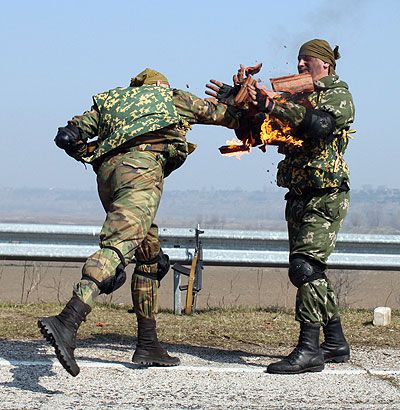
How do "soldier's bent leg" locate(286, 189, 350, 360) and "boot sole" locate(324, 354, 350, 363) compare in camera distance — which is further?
"boot sole" locate(324, 354, 350, 363)

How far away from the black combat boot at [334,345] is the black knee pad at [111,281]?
5.71 ft

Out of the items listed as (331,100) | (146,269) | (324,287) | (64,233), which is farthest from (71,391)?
(64,233)

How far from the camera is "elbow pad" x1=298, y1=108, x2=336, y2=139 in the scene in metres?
7.20

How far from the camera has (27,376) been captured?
694 centimetres

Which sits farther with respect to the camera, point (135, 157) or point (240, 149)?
point (240, 149)

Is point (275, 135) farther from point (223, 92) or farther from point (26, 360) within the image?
point (26, 360)

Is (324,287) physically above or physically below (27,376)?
above

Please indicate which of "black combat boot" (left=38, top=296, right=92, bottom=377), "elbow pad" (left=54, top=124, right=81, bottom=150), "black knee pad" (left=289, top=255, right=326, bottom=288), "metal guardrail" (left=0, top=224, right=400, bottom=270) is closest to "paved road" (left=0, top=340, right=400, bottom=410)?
"black combat boot" (left=38, top=296, right=92, bottom=377)

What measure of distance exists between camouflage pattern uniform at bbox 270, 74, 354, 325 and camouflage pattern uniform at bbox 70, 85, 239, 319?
56 centimetres

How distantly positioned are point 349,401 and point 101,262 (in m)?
1.59

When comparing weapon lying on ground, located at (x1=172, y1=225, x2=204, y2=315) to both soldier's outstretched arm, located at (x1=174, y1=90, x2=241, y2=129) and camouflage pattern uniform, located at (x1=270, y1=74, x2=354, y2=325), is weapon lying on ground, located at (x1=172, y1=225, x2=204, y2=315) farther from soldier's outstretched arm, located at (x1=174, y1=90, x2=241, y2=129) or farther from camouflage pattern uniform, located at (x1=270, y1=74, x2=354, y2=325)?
soldier's outstretched arm, located at (x1=174, y1=90, x2=241, y2=129)

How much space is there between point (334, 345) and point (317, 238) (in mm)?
842

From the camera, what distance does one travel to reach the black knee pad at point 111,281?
21.8 feet

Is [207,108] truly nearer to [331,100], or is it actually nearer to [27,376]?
[331,100]
